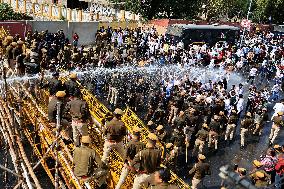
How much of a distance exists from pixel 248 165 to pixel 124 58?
1191cm

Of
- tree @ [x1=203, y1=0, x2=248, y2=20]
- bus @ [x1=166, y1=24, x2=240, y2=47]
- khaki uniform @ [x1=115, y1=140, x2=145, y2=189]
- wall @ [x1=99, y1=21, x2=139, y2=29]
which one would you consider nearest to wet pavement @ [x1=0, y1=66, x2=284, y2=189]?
khaki uniform @ [x1=115, y1=140, x2=145, y2=189]

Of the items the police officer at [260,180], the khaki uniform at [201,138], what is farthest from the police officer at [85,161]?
the khaki uniform at [201,138]

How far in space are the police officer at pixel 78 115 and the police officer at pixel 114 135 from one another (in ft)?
→ 3.55

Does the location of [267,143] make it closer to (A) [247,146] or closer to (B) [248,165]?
(A) [247,146]

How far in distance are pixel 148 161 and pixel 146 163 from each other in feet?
0.24

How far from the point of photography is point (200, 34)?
33625mm

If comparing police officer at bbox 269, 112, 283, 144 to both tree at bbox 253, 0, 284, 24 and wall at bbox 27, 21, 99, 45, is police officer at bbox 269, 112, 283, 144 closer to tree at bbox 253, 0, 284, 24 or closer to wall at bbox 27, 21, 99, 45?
wall at bbox 27, 21, 99, 45

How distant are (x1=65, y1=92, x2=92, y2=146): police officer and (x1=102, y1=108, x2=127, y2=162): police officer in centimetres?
108

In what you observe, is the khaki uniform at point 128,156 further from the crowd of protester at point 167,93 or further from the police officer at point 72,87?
the police officer at point 72,87

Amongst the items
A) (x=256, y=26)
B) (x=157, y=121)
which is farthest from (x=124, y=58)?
(x=256, y=26)

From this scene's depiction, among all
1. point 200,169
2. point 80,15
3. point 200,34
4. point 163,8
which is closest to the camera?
point 200,169

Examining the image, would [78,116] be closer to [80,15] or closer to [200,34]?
[200,34]

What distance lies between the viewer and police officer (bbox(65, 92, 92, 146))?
1135cm

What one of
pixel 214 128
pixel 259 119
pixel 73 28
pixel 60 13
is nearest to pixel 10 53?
pixel 214 128
